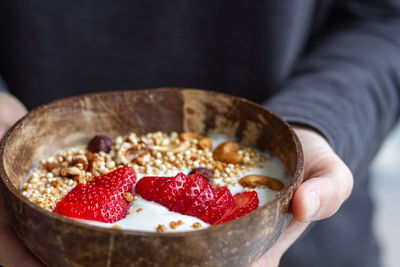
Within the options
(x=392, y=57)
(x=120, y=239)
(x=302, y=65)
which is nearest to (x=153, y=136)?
(x=120, y=239)

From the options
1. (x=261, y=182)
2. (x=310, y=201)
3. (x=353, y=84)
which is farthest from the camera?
(x=353, y=84)

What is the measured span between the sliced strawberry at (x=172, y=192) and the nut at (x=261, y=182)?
0.36ft

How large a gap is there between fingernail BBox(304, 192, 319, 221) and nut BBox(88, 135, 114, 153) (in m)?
0.40

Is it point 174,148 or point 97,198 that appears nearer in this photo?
point 97,198

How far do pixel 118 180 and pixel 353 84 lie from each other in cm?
64

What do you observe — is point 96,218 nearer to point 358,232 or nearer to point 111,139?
point 111,139

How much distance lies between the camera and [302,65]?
1.16 metres

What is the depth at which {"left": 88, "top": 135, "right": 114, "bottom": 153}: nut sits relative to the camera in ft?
2.66

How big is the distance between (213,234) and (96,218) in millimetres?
185

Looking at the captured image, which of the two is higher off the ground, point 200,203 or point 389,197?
point 200,203

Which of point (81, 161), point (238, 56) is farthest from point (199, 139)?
point (238, 56)

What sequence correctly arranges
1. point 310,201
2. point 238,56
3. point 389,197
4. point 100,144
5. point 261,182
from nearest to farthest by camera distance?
point 310,201
point 261,182
point 100,144
point 238,56
point 389,197

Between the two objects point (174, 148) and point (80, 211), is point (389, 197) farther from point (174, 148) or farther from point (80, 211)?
point (80, 211)

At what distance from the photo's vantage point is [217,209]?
0.61 metres
